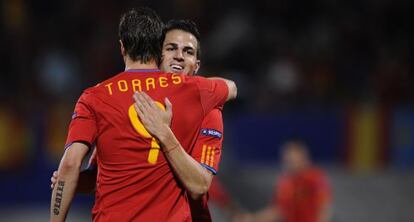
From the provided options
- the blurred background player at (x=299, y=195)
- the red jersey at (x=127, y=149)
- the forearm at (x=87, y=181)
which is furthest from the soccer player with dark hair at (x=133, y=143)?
the blurred background player at (x=299, y=195)

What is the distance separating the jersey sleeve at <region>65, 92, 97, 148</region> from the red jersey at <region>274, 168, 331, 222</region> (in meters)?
6.01

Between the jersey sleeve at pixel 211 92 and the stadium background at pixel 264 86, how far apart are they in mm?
7673

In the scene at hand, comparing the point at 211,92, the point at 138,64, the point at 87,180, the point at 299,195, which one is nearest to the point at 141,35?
the point at 138,64

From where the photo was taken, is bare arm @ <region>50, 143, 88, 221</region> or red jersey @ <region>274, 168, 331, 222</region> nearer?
bare arm @ <region>50, 143, 88, 221</region>

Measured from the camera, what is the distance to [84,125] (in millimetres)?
4246

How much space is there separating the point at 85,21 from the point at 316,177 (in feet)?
20.1

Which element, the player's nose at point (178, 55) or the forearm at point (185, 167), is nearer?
the forearm at point (185, 167)

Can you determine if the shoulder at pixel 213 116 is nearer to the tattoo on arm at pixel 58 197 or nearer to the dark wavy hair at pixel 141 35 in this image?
the dark wavy hair at pixel 141 35

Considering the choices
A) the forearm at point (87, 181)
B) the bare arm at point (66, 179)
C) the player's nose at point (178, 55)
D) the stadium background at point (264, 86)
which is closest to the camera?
the bare arm at point (66, 179)

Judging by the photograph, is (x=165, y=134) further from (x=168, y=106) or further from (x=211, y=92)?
(x=211, y=92)

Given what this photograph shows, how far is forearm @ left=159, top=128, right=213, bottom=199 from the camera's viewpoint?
4.29m

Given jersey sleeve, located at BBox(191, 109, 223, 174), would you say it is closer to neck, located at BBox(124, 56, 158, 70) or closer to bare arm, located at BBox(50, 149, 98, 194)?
neck, located at BBox(124, 56, 158, 70)

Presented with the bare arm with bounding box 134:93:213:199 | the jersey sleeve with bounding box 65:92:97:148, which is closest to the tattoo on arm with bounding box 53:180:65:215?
the jersey sleeve with bounding box 65:92:97:148

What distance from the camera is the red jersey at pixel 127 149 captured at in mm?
4289
